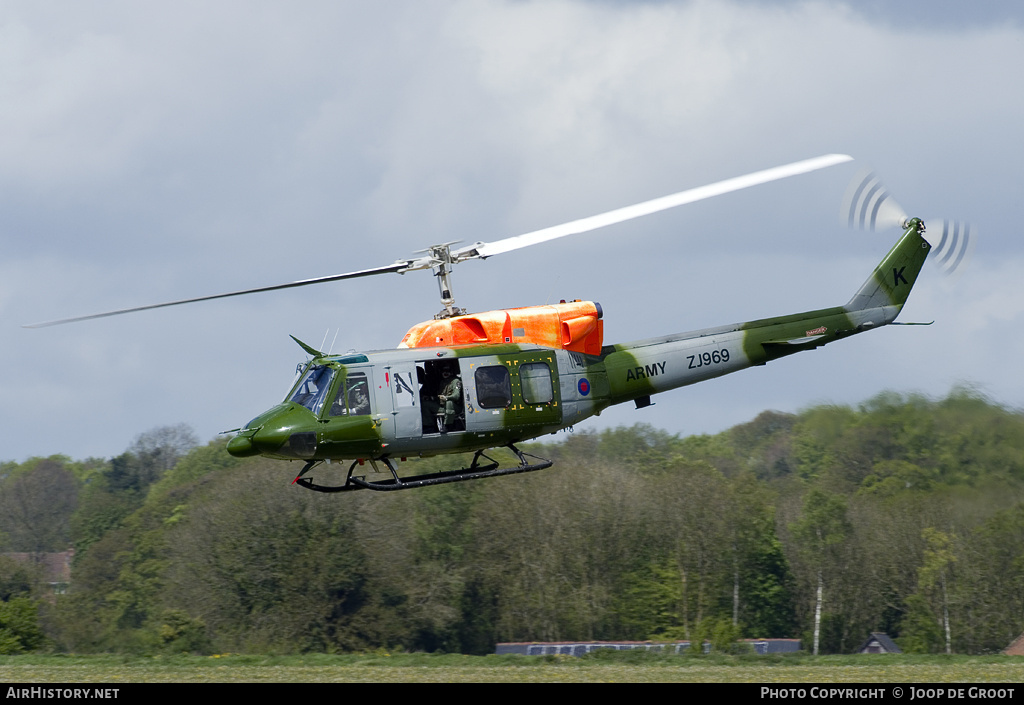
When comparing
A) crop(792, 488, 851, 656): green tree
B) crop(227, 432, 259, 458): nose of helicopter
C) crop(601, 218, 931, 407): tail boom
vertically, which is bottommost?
crop(792, 488, 851, 656): green tree

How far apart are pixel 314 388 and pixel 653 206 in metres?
5.94

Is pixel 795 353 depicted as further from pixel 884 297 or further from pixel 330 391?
pixel 330 391

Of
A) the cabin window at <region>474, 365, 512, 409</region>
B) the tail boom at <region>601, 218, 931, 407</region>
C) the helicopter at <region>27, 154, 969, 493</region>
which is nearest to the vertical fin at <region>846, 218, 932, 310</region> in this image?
the tail boom at <region>601, 218, 931, 407</region>

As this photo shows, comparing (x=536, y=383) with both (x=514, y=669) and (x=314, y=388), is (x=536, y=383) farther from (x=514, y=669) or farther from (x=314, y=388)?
(x=514, y=669)

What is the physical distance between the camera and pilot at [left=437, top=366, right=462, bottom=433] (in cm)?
2005

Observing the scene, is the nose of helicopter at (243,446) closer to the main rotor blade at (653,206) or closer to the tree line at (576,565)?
the main rotor blade at (653,206)

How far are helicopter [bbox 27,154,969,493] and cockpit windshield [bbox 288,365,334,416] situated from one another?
0.07 feet

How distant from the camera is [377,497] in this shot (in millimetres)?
52438

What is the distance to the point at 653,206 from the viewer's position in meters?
19.7

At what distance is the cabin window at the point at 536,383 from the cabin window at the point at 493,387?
0.95 feet

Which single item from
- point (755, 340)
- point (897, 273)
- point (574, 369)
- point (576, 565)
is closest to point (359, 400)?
point (574, 369)

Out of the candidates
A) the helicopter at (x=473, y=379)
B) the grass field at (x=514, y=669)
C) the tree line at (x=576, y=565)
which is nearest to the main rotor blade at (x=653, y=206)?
A: the helicopter at (x=473, y=379)

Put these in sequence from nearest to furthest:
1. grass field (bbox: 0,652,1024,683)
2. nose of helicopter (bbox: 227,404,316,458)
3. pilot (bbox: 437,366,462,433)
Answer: nose of helicopter (bbox: 227,404,316,458), pilot (bbox: 437,366,462,433), grass field (bbox: 0,652,1024,683)

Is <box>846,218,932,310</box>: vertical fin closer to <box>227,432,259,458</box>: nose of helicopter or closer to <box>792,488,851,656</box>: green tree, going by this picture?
<box>227,432,259,458</box>: nose of helicopter
